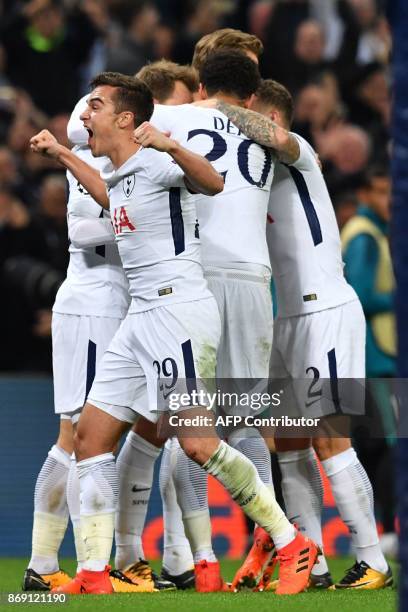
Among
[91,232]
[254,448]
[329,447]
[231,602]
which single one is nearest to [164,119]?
[91,232]

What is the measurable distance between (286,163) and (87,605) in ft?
8.20

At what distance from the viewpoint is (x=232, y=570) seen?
8.80 m

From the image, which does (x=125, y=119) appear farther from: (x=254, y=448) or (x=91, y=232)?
(x=254, y=448)

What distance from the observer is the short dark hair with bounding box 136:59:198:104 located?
7633 mm

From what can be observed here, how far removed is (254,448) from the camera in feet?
23.1

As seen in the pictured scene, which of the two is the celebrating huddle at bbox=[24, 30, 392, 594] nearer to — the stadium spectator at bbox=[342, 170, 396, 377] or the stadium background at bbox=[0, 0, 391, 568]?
the stadium spectator at bbox=[342, 170, 396, 377]

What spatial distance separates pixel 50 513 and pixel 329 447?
1.49m

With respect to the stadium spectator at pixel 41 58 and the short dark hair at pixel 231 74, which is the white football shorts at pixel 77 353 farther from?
the stadium spectator at pixel 41 58

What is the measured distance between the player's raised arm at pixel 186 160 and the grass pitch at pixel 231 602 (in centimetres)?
182

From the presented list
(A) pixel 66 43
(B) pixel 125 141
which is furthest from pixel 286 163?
(A) pixel 66 43

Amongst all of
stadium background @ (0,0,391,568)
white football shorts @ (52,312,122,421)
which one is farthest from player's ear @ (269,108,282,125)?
stadium background @ (0,0,391,568)

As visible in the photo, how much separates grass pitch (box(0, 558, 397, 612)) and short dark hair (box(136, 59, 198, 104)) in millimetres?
2722

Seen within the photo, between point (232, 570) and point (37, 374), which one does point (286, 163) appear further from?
point (37, 374)

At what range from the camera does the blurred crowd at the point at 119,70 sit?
35.0ft
